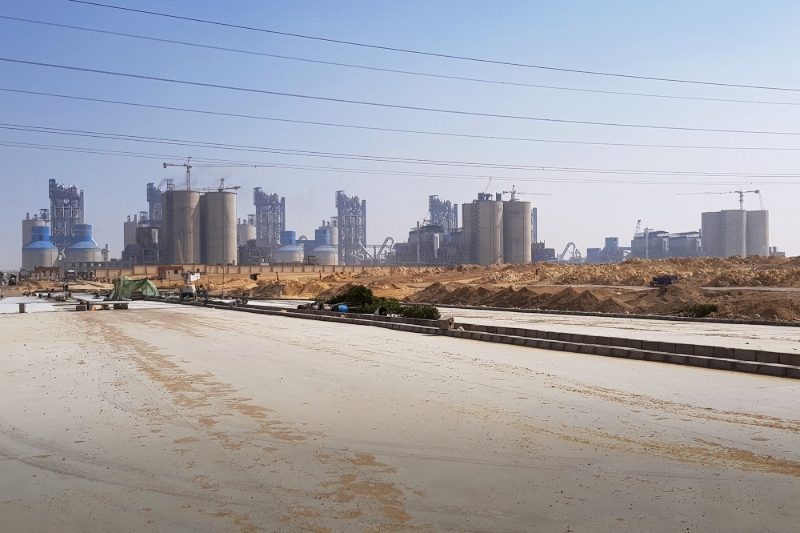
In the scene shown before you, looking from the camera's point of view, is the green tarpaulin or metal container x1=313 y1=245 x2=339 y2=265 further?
metal container x1=313 y1=245 x2=339 y2=265

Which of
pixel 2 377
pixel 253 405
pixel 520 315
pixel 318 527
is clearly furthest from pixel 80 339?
pixel 318 527

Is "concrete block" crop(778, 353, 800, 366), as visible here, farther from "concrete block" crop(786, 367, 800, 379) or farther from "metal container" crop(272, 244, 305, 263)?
"metal container" crop(272, 244, 305, 263)

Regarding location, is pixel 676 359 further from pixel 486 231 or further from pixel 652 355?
pixel 486 231

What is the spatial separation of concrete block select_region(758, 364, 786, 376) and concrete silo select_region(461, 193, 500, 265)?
507 ft

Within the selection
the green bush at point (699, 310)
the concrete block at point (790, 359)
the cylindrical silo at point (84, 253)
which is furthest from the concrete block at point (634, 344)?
the cylindrical silo at point (84, 253)

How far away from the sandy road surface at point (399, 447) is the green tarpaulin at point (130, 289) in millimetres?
50723

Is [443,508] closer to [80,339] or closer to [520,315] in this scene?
[80,339]

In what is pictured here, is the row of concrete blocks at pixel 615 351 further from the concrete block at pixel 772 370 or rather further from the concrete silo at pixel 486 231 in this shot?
the concrete silo at pixel 486 231

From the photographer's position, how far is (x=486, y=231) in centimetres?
17038

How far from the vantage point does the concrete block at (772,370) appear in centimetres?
1461

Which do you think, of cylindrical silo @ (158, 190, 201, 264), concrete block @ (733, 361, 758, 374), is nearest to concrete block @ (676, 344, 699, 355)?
concrete block @ (733, 361, 758, 374)

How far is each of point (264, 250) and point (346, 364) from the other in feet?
520

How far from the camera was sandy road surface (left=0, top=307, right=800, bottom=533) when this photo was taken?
6.61 m

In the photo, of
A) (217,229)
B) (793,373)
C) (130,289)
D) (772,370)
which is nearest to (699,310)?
(772,370)
